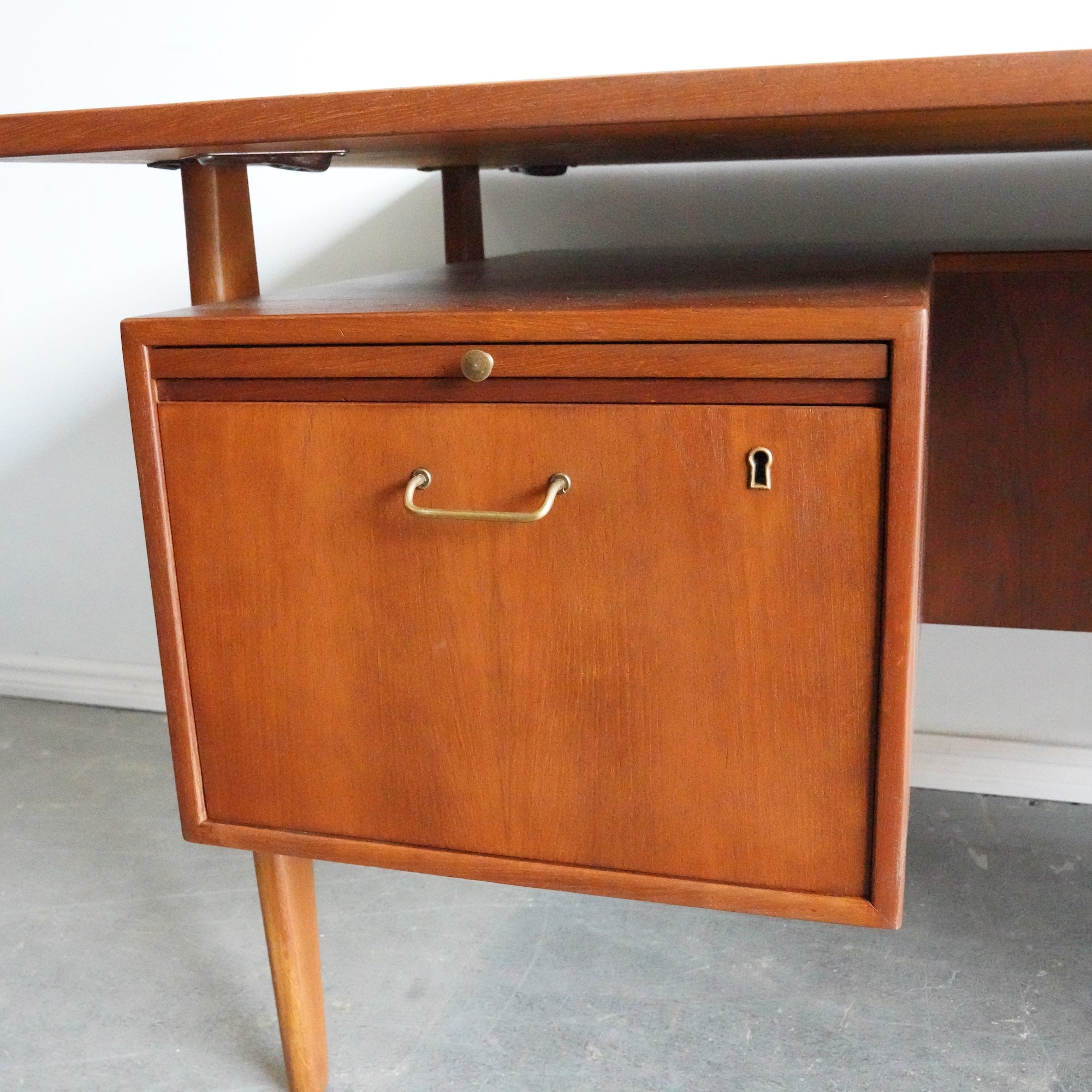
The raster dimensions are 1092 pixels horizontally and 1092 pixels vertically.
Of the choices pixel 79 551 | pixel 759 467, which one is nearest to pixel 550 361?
pixel 759 467

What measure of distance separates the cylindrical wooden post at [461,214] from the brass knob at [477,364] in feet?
2.19

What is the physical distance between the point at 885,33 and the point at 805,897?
92cm

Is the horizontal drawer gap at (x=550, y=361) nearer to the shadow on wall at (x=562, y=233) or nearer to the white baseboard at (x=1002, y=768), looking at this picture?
the shadow on wall at (x=562, y=233)

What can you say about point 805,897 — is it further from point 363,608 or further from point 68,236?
point 68,236

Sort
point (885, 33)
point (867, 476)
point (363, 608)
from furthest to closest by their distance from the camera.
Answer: point (885, 33) < point (363, 608) < point (867, 476)

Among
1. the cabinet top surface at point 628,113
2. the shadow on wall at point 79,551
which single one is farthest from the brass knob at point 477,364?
the shadow on wall at point 79,551

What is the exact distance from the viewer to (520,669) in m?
0.68

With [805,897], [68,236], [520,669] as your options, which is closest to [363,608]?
[520,669]

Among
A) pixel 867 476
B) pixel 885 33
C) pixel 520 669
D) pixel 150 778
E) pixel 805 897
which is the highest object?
pixel 885 33

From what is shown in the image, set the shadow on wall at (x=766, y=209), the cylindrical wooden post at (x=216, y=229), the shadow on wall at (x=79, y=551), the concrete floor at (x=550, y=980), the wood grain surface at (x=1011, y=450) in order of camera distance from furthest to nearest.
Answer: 1. the shadow on wall at (x=79, y=551)
2. the shadow on wall at (x=766, y=209)
3. the wood grain surface at (x=1011, y=450)
4. the concrete floor at (x=550, y=980)
5. the cylindrical wooden post at (x=216, y=229)

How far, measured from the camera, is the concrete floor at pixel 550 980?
3.04 ft

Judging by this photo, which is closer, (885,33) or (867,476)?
(867,476)

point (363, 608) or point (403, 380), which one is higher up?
point (403, 380)

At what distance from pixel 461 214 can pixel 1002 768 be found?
88 centimetres
